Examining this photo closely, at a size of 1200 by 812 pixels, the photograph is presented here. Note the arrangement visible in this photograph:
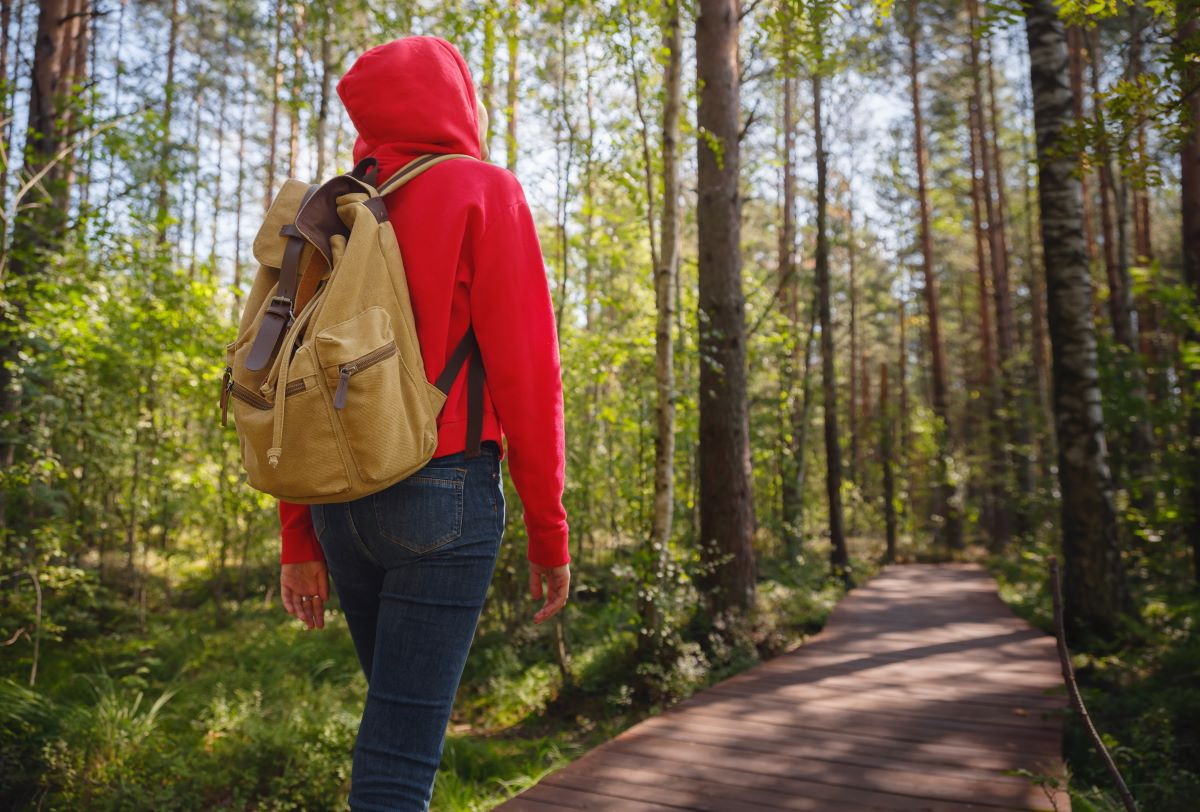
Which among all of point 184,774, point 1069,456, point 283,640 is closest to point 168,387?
point 283,640

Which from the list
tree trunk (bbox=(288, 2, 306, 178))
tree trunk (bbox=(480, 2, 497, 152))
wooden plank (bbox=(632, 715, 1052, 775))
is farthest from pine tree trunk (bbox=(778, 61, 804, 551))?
wooden plank (bbox=(632, 715, 1052, 775))

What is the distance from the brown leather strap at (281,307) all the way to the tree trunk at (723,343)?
19.7 feet

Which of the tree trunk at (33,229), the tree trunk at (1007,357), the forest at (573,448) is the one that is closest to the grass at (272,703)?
the forest at (573,448)

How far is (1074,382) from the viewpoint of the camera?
698 cm

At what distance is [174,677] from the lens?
23.6ft

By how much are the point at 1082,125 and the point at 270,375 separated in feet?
11.4

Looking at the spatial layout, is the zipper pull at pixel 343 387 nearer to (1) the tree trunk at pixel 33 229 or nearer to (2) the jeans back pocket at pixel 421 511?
(2) the jeans back pocket at pixel 421 511

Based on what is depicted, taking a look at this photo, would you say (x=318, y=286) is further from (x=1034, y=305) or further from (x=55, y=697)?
(x=1034, y=305)

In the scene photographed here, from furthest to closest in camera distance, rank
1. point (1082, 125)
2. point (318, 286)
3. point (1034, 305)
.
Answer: point (1034, 305) → point (1082, 125) → point (318, 286)

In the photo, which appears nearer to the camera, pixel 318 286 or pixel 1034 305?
pixel 318 286

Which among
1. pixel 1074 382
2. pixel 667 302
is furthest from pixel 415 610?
pixel 1074 382

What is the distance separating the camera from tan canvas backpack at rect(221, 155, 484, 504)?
1443 millimetres

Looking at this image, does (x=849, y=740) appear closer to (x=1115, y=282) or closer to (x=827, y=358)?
(x=827, y=358)

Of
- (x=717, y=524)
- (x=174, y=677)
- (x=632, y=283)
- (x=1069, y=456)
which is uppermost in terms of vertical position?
(x=632, y=283)
